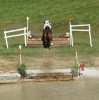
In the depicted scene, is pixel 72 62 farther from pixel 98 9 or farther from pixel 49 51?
pixel 98 9

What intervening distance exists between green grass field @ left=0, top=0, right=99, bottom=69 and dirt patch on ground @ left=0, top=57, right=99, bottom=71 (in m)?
2.35

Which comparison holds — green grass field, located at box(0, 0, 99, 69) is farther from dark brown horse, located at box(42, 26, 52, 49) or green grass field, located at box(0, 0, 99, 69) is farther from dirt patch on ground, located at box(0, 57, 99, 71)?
dirt patch on ground, located at box(0, 57, 99, 71)

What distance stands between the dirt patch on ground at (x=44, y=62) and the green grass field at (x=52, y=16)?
92.6 inches

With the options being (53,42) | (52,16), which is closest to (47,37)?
(53,42)

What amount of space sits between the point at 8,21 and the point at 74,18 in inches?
206

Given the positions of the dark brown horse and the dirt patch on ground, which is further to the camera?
the dark brown horse

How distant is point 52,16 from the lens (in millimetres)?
39188

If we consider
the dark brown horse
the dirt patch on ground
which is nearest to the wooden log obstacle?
the dark brown horse

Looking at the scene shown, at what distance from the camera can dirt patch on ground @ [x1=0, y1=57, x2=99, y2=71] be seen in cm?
2203

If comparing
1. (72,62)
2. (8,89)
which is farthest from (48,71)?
(8,89)

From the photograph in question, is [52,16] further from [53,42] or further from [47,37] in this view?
[47,37]

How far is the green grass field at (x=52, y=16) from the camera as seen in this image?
2980 centimetres

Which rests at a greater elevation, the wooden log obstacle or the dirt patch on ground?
the wooden log obstacle

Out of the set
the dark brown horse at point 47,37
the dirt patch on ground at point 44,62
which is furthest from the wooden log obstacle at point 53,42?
the dirt patch on ground at point 44,62
